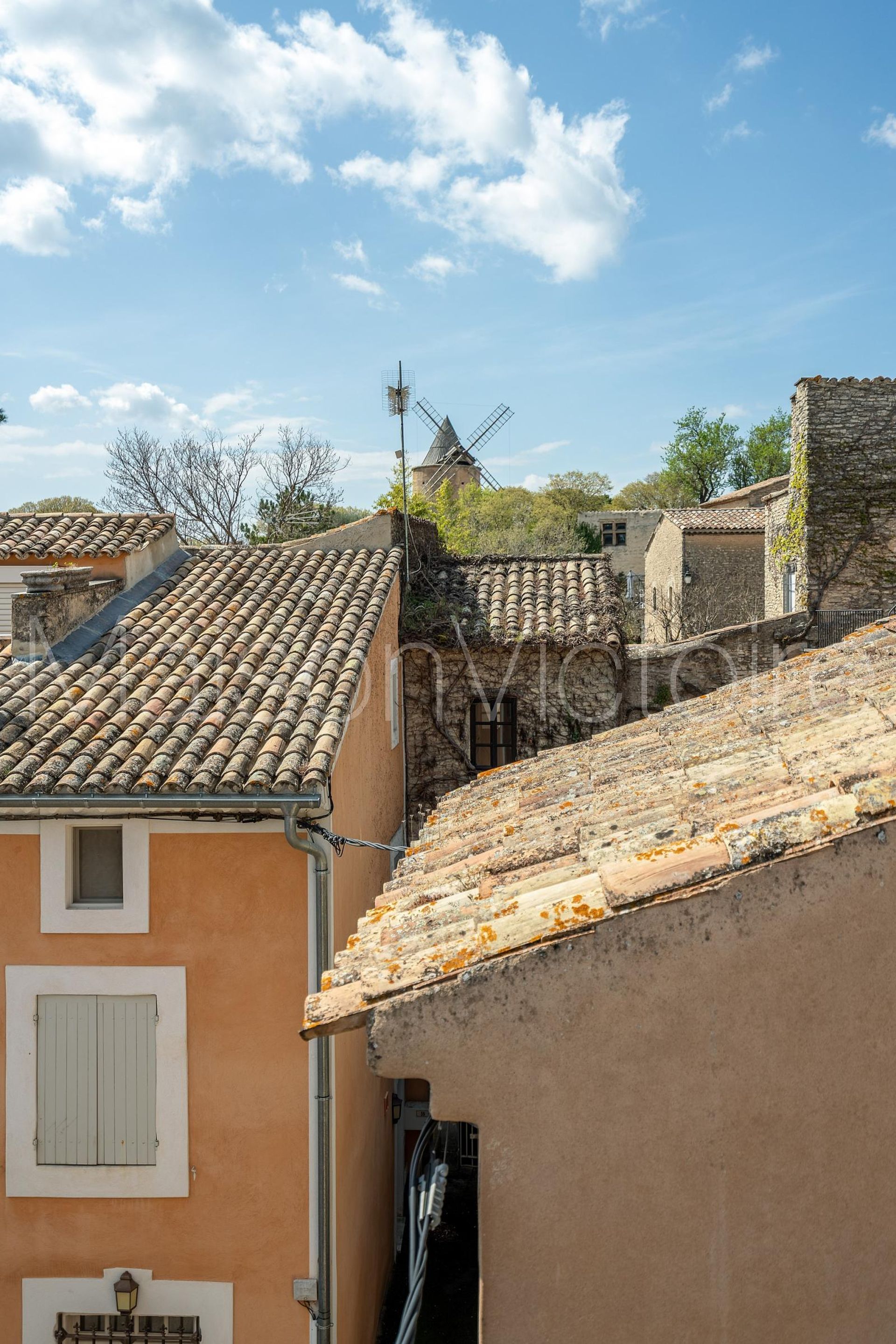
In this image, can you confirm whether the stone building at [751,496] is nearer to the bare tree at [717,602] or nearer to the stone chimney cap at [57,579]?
the bare tree at [717,602]

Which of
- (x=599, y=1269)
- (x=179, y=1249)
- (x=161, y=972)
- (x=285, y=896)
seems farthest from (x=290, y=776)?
(x=599, y=1269)

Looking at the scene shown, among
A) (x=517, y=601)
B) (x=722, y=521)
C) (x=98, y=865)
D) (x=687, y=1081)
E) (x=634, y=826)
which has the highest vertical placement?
(x=722, y=521)

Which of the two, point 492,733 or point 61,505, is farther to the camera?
point 61,505

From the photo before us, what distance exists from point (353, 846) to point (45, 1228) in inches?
150

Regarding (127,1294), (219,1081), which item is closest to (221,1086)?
(219,1081)

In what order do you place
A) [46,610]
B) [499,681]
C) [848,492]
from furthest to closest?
[848,492] < [499,681] < [46,610]

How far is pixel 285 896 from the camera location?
7316 millimetres

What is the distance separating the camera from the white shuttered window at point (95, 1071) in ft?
24.0

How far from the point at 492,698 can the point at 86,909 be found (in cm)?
655

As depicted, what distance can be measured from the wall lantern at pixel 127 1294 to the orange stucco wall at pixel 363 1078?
1.53 meters

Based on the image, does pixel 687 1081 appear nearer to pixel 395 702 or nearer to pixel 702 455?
pixel 395 702

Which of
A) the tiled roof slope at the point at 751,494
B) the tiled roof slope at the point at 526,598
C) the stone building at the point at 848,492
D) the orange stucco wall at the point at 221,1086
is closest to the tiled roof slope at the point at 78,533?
the tiled roof slope at the point at 526,598

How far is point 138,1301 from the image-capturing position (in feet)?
23.6

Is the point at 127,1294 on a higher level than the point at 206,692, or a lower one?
lower
